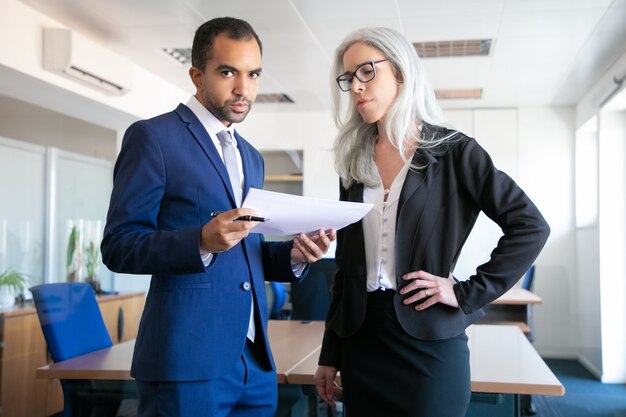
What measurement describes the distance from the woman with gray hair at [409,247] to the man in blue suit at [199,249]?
7.1 inches

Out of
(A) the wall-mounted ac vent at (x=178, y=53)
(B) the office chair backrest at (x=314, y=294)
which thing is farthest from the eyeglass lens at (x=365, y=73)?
(A) the wall-mounted ac vent at (x=178, y=53)

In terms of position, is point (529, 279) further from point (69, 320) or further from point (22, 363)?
point (22, 363)

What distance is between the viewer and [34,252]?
427 centimetres

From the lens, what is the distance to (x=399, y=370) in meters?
1.64

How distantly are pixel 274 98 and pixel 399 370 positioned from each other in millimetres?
3186

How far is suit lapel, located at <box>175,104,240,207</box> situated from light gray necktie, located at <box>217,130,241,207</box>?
0.22 feet

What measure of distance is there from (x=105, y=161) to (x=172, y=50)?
3.17ft

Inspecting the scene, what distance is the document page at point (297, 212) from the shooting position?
1392 mm

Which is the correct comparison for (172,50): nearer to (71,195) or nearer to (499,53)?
(71,195)

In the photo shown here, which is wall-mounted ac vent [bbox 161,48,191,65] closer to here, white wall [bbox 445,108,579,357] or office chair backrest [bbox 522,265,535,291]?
white wall [bbox 445,108,579,357]

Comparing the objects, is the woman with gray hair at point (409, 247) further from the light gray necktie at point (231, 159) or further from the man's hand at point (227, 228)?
the man's hand at point (227, 228)

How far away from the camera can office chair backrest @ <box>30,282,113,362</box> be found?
299cm

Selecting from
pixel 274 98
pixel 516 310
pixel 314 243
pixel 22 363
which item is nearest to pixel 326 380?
pixel 314 243

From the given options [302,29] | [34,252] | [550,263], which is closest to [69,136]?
[34,252]
